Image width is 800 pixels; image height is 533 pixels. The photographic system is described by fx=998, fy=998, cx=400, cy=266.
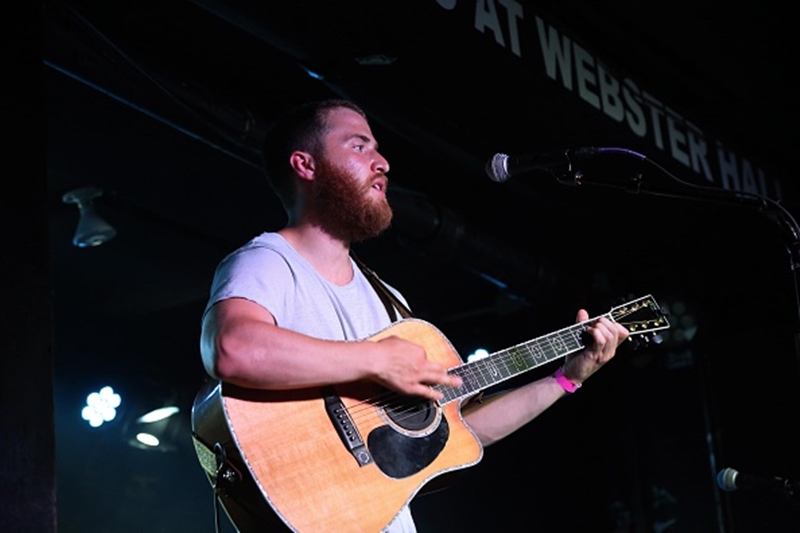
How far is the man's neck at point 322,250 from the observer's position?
323 cm

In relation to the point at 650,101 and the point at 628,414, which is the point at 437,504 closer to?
the point at 628,414

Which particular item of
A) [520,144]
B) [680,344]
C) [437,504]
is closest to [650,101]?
[520,144]

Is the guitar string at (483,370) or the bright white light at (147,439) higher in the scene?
the guitar string at (483,370)

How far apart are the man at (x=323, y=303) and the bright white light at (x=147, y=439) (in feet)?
18.9

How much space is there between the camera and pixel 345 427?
9.15 feet

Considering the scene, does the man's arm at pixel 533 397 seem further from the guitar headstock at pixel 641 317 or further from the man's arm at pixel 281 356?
the man's arm at pixel 281 356

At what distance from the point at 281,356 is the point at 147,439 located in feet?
21.4

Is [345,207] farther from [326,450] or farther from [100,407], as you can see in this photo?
[100,407]

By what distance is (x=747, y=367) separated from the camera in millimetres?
7172

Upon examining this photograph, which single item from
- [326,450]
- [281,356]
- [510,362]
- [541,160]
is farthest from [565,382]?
[281,356]

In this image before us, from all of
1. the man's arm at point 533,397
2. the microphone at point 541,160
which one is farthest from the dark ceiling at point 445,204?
the man's arm at point 533,397

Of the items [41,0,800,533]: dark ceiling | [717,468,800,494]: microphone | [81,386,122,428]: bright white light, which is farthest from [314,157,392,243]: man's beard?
[81,386,122,428]: bright white light

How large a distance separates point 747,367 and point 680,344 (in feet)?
1.76

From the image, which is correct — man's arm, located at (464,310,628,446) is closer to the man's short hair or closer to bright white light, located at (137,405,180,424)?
the man's short hair
